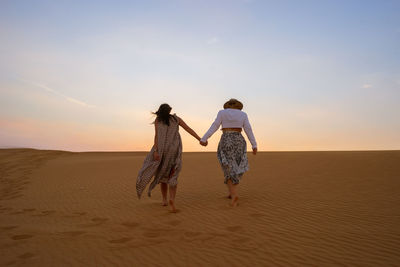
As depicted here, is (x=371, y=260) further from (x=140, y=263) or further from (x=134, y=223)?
(x=134, y=223)

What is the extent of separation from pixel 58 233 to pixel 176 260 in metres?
2.31

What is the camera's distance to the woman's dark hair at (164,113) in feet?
21.0

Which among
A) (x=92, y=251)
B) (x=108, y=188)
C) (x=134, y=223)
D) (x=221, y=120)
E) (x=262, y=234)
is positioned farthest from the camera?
→ (x=108, y=188)

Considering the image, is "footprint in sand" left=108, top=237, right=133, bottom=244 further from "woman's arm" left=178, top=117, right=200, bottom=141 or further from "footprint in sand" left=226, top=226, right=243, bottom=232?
"woman's arm" left=178, top=117, right=200, bottom=141

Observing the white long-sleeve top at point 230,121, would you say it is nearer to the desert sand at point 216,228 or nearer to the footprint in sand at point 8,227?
the desert sand at point 216,228

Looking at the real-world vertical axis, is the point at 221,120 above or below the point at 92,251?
above

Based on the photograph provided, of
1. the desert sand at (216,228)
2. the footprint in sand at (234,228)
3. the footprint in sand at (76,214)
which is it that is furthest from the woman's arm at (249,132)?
the footprint in sand at (76,214)

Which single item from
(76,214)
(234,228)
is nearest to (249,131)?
(234,228)

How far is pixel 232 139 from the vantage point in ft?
21.7

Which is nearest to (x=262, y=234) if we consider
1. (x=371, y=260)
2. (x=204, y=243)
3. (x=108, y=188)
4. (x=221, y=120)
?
(x=204, y=243)

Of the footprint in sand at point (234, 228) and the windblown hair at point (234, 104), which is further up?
the windblown hair at point (234, 104)

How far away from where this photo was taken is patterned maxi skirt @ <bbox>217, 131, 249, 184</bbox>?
657 cm

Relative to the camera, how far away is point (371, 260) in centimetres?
372

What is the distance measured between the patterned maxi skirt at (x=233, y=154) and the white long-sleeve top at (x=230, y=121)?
18 cm
